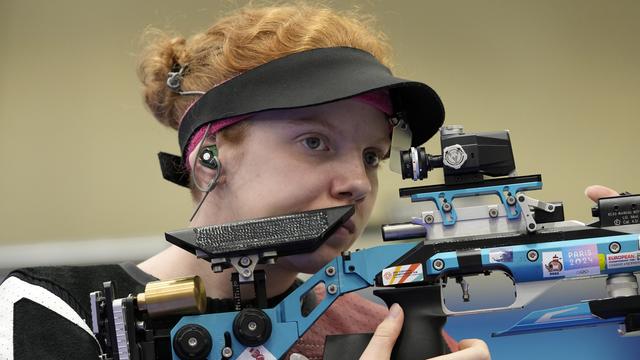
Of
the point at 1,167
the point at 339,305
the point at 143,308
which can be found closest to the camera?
the point at 143,308

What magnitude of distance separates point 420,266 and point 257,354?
25 centimetres

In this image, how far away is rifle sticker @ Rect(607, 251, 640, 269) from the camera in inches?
42.2

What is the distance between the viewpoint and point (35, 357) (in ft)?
3.77

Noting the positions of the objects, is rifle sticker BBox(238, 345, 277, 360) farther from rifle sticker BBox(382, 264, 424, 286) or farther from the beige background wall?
the beige background wall

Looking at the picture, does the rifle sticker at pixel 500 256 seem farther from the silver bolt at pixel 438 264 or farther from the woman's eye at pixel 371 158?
the woman's eye at pixel 371 158

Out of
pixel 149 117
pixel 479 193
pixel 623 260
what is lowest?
pixel 623 260

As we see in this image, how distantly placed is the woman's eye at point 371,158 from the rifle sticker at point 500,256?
31cm

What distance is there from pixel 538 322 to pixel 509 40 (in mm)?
1737

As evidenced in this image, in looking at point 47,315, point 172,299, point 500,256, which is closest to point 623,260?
point 500,256

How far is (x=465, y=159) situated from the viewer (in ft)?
3.64

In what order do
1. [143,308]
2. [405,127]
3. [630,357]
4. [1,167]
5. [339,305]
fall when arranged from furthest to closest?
[1,167]
[630,357]
[339,305]
[405,127]
[143,308]

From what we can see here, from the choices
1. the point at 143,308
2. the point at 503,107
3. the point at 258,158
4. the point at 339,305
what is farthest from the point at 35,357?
the point at 503,107

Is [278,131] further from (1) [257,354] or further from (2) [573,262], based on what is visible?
(2) [573,262]

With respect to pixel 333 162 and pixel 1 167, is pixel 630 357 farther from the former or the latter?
pixel 1 167
